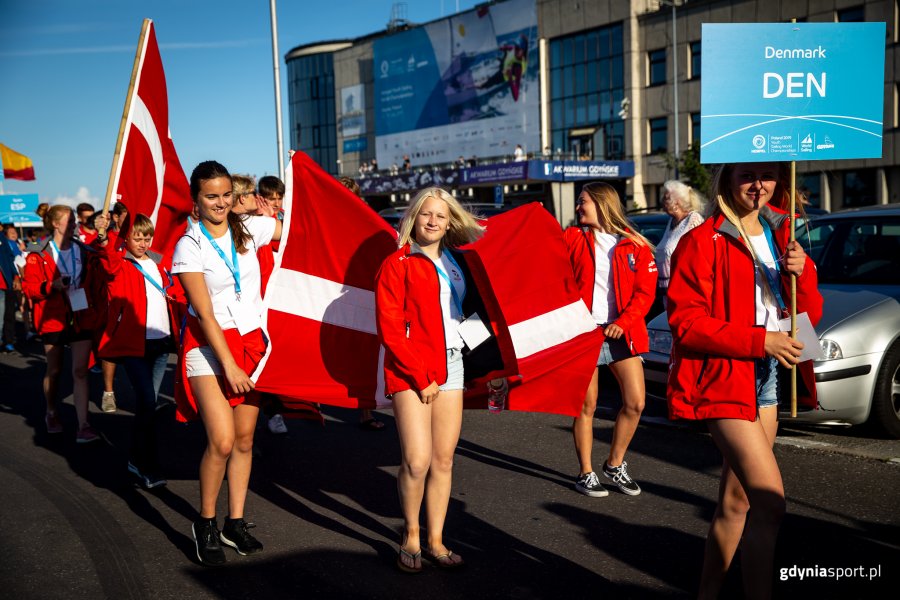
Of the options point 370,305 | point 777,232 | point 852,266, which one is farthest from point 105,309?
point 852,266

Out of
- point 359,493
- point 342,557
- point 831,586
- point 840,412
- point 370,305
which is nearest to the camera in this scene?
point 831,586

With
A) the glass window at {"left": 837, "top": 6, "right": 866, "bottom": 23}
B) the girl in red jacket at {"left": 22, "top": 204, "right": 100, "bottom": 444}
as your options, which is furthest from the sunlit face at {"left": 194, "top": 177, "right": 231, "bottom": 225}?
the glass window at {"left": 837, "top": 6, "right": 866, "bottom": 23}

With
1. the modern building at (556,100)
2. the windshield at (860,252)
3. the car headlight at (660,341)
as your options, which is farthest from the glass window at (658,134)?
the car headlight at (660,341)

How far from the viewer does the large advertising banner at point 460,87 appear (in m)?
57.4

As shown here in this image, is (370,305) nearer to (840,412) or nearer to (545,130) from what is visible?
(840,412)

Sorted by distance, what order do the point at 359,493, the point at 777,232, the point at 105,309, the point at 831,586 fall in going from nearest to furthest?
the point at 777,232
the point at 831,586
the point at 359,493
the point at 105,309

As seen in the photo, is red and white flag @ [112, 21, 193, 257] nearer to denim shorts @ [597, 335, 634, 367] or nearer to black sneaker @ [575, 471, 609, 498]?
denim shorts @ [597, 335, 634, 367]

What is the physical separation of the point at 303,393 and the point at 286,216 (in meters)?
0.98

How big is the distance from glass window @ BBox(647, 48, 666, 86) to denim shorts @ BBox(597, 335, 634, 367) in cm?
4812

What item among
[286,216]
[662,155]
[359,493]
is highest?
[662,155]

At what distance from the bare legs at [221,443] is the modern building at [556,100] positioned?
102 ft

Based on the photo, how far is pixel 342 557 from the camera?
14.8 ft

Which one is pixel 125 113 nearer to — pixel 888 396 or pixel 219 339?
pixel 219 339

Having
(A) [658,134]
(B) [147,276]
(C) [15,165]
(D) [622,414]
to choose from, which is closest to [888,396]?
(D) [622,414]
